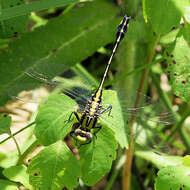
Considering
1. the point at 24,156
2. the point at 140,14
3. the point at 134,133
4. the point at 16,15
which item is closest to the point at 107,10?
the point at 140,14

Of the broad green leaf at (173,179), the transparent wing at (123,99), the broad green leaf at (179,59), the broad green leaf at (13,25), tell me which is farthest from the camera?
the broad green leaf at (13,25)

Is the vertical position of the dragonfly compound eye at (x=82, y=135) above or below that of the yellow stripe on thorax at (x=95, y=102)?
below

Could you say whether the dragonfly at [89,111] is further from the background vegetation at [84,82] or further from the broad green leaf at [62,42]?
the broad green leaf at [62,42]

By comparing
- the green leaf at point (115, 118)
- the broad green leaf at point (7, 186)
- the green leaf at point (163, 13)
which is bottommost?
the broad green leaf at point (7, 186)

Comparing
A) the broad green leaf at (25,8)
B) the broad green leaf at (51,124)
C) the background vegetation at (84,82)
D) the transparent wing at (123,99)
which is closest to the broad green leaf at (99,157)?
the background vegetation at (84,82)

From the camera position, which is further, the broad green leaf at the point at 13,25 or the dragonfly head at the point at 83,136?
the broad green leaf at the point at 13,25

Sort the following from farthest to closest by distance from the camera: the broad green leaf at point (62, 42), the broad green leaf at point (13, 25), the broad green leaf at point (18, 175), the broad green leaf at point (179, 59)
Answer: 1. the broad green leaf at point (62, 42)
2. the broad green leaf at point (13, 25)
3. the broad green leaf at point (179, 59)
4. the broad green leaf at point (18, 175)

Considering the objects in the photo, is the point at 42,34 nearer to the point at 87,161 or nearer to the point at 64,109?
the point at 64,109

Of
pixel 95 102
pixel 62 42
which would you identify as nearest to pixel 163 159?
pixel 95 102
